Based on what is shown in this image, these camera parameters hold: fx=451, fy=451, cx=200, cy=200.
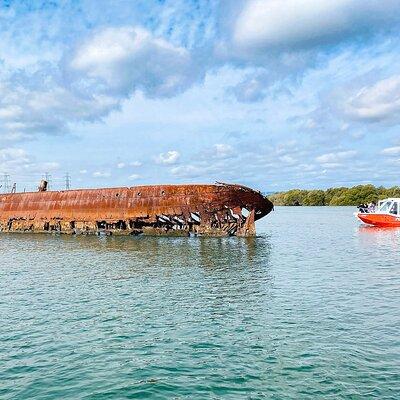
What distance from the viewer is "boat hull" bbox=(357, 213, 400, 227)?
43750 mm

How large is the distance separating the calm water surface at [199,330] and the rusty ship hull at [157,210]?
10.5 metres

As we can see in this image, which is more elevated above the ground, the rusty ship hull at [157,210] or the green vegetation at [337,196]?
the green vegetation at [337,196]

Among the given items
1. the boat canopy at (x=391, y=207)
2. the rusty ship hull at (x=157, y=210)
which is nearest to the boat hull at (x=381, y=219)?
the boat canopy at (x=391, y=207)

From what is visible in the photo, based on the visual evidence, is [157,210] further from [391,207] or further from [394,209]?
[394,209]

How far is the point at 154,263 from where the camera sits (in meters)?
21.3

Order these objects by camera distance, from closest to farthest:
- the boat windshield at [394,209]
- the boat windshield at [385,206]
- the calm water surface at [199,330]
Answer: the calm water surface at [199,330] → the boat windshield at [394,209] → the boat windshield at [385,206]

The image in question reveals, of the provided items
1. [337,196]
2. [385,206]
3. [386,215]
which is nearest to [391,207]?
[386,215]

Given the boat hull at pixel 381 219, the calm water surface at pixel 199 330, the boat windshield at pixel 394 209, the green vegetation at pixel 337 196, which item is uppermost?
the green vegetation at pixel 337 196

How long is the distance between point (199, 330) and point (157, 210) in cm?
2249

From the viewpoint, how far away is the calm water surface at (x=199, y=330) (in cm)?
775

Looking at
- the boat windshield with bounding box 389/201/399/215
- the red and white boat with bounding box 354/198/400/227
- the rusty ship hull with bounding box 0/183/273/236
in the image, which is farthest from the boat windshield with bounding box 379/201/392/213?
the rusty ship hull with bounding box 0/183/273/236

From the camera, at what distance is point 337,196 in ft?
490

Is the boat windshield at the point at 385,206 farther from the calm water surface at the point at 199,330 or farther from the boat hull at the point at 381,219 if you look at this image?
the calm water surface at the point at 199,330

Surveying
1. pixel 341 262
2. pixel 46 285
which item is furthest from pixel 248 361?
pixel 341 262
